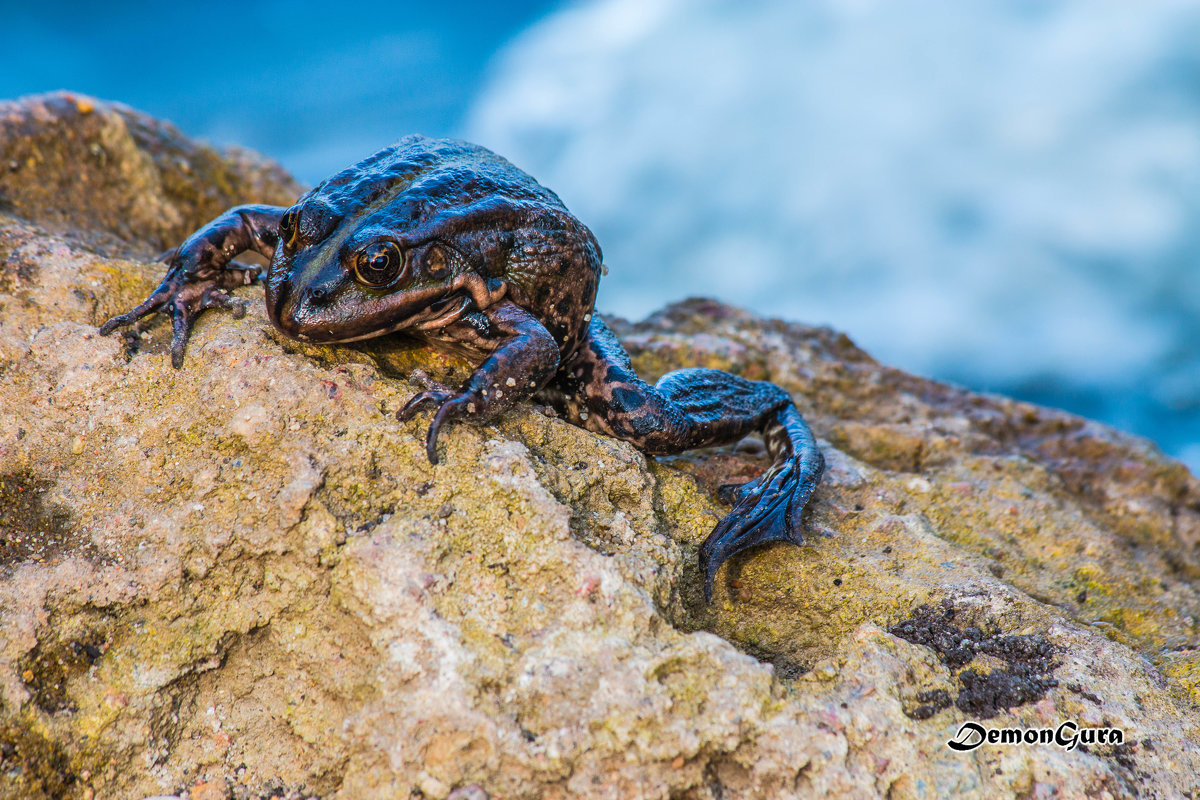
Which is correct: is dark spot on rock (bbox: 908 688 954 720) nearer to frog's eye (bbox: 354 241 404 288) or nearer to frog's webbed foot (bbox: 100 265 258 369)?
frog's eye (bbox: 354 241 404 288)

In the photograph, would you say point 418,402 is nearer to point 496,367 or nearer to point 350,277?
point 496,367

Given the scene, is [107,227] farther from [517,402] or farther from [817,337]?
[817,337]

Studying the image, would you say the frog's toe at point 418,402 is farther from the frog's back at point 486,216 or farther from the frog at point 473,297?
the frog's back at point 486,216

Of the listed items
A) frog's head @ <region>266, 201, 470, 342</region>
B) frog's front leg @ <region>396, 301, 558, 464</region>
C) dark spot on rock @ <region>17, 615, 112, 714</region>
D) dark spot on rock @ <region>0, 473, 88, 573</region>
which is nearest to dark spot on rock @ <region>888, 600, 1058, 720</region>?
frog's front leg @ <region>396, 301, 558, 464</region>

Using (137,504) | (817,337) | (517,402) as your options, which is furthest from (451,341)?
(817,337)

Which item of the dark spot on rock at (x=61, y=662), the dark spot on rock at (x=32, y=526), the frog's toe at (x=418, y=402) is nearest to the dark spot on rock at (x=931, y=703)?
the frog's toe at (x=418, y=402)

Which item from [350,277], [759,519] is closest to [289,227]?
[350,277]
